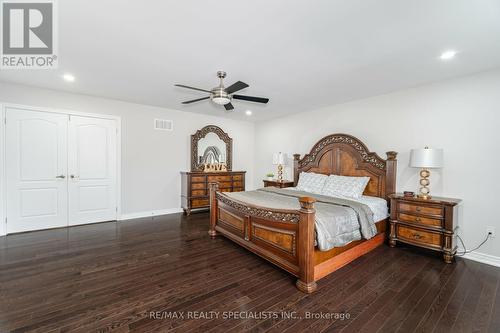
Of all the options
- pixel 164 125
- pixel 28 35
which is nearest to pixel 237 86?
pixel 28 35

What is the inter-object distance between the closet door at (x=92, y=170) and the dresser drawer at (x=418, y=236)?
5475mm

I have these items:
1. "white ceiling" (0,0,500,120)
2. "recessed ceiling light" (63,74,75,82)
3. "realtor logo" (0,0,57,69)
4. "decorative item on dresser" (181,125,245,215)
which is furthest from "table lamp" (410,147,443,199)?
"recessed ceiling light" (63,74,75,82)

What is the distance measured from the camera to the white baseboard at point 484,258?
9.39 feet

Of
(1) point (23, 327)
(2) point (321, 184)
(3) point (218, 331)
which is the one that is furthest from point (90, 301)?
(2) point (321, 184)

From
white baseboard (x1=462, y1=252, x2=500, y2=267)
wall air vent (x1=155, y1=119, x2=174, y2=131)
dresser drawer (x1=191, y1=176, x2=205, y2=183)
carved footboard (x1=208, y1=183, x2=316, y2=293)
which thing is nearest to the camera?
carved footboard (x1=208, y1=183, x2=316, y2=293)

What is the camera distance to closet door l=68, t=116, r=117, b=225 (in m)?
4.37

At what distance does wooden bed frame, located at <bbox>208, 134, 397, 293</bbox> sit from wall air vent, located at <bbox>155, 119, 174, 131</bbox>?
7.70 feet

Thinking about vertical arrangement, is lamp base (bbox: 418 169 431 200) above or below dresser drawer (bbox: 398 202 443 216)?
above

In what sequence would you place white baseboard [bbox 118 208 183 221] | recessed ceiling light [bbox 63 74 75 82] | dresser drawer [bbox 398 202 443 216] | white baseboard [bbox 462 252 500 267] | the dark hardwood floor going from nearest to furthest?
1. the dark hardwood floor
2. white baseboard [bbox 462 252 500 267]
3. dresser drawer [bbox 398 202 443 216]
4. recessed ceiling light [bbox 63 74 75 82]
5. white baseboard [bbox 118 208 183 221]

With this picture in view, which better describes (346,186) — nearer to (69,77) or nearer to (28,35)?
(28,35)

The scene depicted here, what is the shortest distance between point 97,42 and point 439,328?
4278 millimetres

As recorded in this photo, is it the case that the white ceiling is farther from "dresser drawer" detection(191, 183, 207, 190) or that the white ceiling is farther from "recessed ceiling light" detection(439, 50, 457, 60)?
"dresser drawer" detection(191, 183, 207, 190)

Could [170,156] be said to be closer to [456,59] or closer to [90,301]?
[90,301]

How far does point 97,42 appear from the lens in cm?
242
